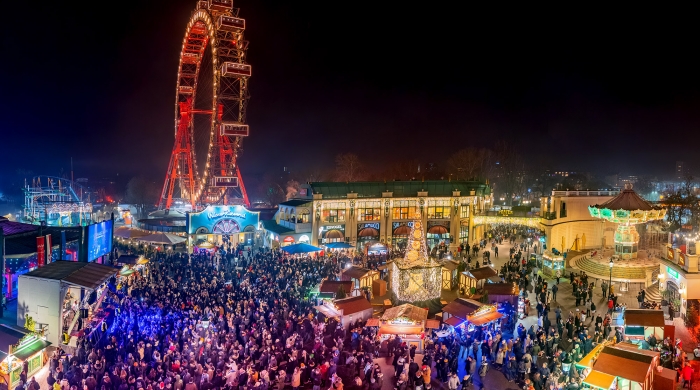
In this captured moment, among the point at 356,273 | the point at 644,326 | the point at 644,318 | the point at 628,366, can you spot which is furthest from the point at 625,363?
the point at 356,273

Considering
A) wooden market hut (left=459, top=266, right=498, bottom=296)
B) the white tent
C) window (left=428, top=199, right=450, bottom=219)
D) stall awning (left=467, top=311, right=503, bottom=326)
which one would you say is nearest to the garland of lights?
wooden market hut (left=459, top=266, right=498, bottom=296)

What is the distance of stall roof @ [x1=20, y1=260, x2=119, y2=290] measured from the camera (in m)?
13.5

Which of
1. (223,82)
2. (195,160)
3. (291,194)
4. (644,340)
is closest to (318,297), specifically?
(644,340)

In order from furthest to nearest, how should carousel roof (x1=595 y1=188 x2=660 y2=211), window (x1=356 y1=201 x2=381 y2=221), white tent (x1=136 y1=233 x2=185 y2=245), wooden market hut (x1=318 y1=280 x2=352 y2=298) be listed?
window (x1=356 y1=201 x2=381 y2=221)
white tent (x1=136 y1=233 x2=185 y2=245)
carousel roof (x1=595 y1=188 x2=660 y2=211)
wooden market hut (x1=318 y1=280 x2=352 y2=298)

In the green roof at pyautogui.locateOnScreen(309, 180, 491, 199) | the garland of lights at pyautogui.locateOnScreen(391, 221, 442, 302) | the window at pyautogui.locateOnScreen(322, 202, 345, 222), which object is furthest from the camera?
the green roof at pyautogui.locateOnScreen(309, 180, 491, 199)

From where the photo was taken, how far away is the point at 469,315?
14445 mm

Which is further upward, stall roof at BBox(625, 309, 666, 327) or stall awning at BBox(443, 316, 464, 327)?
stall roof at BBox(625, 309, 666, 327)

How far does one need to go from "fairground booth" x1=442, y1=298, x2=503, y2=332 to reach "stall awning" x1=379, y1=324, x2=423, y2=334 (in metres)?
1.48

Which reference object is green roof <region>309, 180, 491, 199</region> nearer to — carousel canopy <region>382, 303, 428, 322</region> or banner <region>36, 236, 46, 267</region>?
banner <region>36, 236, 46, 267</region>

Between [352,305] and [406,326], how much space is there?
2.23 meters

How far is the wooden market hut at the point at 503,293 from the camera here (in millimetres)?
16969

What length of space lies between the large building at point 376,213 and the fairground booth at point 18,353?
1800 centimetres

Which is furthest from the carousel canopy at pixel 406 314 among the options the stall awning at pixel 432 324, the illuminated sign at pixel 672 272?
the illuminated sign at pixel 672 272

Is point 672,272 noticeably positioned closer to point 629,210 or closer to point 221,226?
point 629,210
